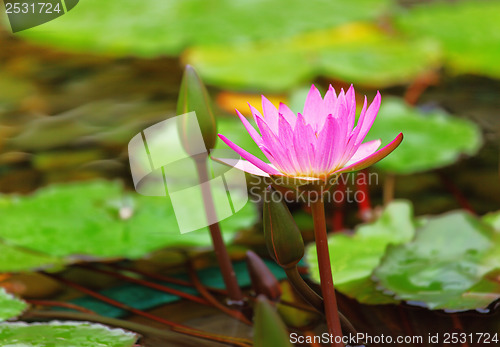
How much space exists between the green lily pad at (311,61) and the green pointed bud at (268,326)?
131cm

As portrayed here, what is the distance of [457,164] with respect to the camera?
1322mm

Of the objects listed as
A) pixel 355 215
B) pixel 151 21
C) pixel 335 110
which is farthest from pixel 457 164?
pixel 151 21

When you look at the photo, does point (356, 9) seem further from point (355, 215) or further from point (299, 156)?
point (299, 156)

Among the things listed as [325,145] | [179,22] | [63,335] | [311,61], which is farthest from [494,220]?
[179,22]

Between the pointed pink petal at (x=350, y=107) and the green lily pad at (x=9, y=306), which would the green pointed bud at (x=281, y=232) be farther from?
the green lily pad at (x=9, y=306)

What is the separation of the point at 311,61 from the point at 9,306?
1.36 metres

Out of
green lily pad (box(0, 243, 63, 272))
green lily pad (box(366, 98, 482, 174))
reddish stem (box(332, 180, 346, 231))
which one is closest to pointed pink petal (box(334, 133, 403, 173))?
reddish stem (box(332, 180, 346, 231))

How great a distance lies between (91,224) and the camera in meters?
1.08

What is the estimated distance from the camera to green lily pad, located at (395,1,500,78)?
6.29 feet

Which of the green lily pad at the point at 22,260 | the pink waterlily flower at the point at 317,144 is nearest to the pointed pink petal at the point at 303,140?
the pink waterlily flower at the point at 317,144

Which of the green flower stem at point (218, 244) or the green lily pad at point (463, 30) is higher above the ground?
the green lily pad at point (463, 30)

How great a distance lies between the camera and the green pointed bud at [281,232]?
0.62 meters

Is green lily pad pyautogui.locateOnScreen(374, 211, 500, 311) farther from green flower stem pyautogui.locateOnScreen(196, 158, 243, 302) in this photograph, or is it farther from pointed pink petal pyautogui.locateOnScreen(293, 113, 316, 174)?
pointed pink petal pyautogui.locateOnScreen(293, 113, 316, 174)

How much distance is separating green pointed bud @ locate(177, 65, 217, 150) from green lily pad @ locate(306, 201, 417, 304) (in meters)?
0.30
